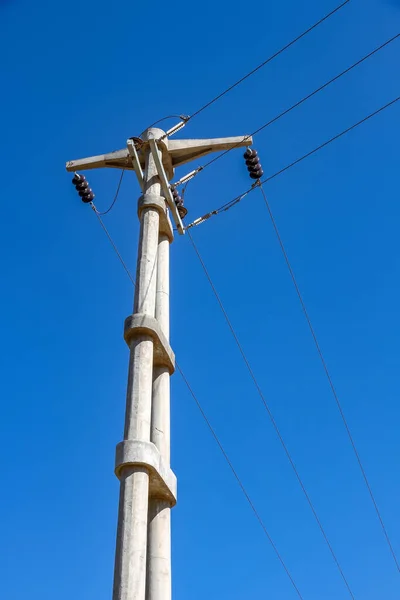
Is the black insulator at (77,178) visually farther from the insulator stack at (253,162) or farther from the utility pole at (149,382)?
the insulator stack at (253,162)

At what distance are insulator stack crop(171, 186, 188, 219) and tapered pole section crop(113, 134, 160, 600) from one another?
36.1 inches

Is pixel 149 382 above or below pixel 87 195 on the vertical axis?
below

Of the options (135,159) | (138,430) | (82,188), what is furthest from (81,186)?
(138,430)

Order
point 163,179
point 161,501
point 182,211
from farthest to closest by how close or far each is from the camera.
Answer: point 182,211, point 163,179, point 161,501

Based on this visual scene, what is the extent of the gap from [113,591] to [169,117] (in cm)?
713

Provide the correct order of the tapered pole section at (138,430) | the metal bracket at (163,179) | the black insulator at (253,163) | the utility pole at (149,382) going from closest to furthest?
the tapered pole section at (138,430) → the utility pole at (149,382) → the metal bracket at (163,179) → the black insulator at (253,163)

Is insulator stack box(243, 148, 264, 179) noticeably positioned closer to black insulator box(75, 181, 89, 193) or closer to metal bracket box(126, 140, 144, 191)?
metal bracket box(126, 140, 144, 191)

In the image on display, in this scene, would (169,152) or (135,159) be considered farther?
(169,152)

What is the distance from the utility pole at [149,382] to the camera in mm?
6035

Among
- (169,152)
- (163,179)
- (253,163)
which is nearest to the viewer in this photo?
(163,179)

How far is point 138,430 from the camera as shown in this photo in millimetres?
6672

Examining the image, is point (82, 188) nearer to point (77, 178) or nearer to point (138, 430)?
point (77, 178)

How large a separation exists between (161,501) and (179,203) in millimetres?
4634

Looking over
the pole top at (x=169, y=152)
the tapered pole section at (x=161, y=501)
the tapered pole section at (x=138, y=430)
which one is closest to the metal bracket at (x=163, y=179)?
the pole top at (x=169, y=152)
